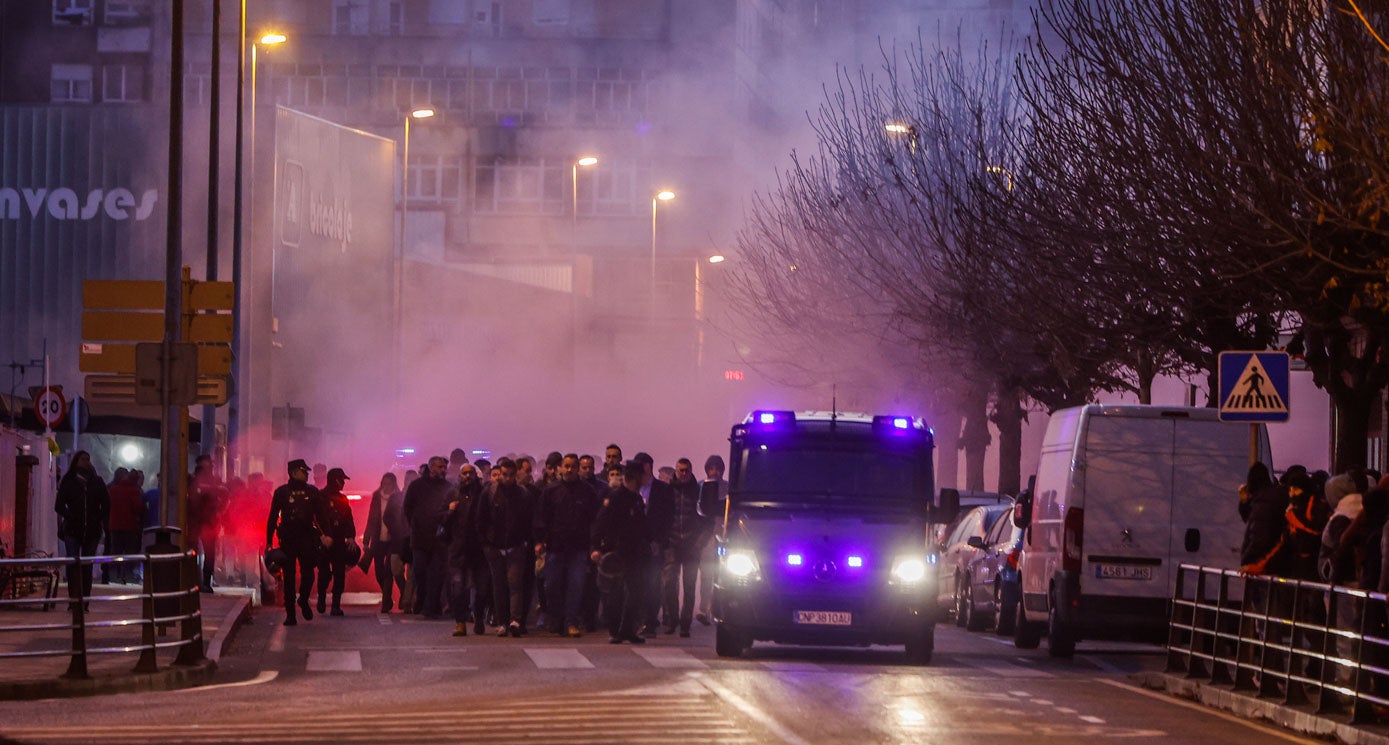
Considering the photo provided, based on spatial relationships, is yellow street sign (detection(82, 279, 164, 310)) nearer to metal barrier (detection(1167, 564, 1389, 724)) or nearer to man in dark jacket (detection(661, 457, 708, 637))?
man in dark jacket (detection(661, 457, 708, 637))

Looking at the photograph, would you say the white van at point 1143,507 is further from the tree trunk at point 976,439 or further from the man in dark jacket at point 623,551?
the tree trunk at point 976,439

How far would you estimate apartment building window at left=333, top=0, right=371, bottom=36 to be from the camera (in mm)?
88875

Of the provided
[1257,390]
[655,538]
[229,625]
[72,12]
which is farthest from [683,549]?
[72,12]

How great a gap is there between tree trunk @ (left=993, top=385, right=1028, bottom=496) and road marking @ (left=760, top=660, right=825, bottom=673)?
22.0m

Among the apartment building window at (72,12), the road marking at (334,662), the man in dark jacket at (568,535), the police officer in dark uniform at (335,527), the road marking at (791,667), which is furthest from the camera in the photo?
the apartment building window at (72,12)

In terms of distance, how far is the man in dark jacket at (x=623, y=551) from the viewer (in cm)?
2078

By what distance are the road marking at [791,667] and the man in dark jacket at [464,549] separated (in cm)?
415

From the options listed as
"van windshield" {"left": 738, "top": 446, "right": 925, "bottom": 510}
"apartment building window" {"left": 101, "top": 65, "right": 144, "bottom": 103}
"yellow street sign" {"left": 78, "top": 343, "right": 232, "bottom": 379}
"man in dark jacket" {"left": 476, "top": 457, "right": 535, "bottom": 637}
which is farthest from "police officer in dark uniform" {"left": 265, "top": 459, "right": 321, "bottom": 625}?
"apartment building window" {"left": 101, "top": 65, "right": 144, "bottom": 103}

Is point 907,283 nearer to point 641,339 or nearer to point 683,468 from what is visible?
point 683,468

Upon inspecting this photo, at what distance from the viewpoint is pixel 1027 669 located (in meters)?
18.4

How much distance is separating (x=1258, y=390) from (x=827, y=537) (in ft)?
11.8

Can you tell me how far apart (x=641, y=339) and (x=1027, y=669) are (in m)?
51.6

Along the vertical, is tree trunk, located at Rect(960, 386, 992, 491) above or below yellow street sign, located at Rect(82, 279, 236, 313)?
below

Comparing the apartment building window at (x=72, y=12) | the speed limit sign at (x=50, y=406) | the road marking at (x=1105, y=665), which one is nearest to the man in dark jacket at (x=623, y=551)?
the road marking at (x=1105, y=665)
